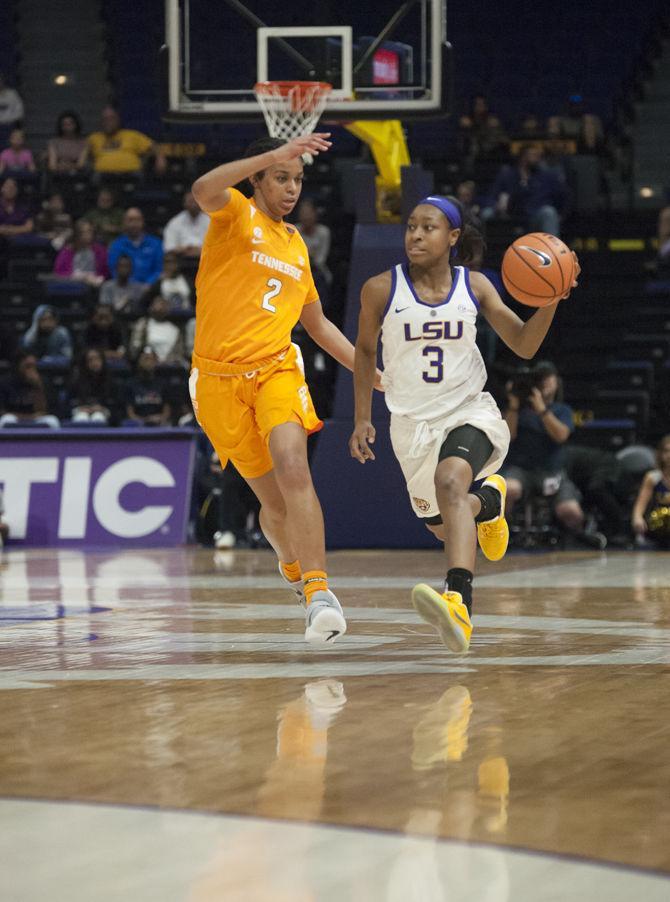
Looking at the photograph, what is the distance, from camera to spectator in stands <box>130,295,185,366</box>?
15.6 meters

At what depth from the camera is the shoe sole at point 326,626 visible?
5671 millimetres

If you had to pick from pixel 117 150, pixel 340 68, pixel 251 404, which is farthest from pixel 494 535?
pixel 117 150

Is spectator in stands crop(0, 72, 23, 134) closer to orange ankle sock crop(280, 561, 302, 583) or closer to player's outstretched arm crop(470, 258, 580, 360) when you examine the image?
orange ankle sock crop(280, 561, 302, 583)

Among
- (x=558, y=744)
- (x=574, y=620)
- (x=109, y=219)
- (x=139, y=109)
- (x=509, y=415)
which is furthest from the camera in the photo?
(x=139, y=109)

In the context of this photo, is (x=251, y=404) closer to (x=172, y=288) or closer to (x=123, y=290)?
(x=172, y=288)

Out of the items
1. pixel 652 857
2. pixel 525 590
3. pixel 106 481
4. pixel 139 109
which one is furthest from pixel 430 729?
pixel 139 109

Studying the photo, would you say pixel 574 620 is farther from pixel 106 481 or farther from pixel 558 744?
pixel 106 481

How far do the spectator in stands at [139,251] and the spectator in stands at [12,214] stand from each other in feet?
6.78

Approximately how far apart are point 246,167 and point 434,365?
1.06 meters

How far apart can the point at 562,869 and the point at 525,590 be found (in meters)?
5.85

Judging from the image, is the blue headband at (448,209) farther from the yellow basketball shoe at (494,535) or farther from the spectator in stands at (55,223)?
the spectator in stands at (55,223)

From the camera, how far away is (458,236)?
249 inches

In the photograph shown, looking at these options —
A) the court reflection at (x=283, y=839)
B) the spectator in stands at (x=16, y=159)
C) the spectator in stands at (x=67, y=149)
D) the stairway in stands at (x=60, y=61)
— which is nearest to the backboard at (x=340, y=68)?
the court reflection at (x=283, y=839)

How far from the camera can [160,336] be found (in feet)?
51.3
